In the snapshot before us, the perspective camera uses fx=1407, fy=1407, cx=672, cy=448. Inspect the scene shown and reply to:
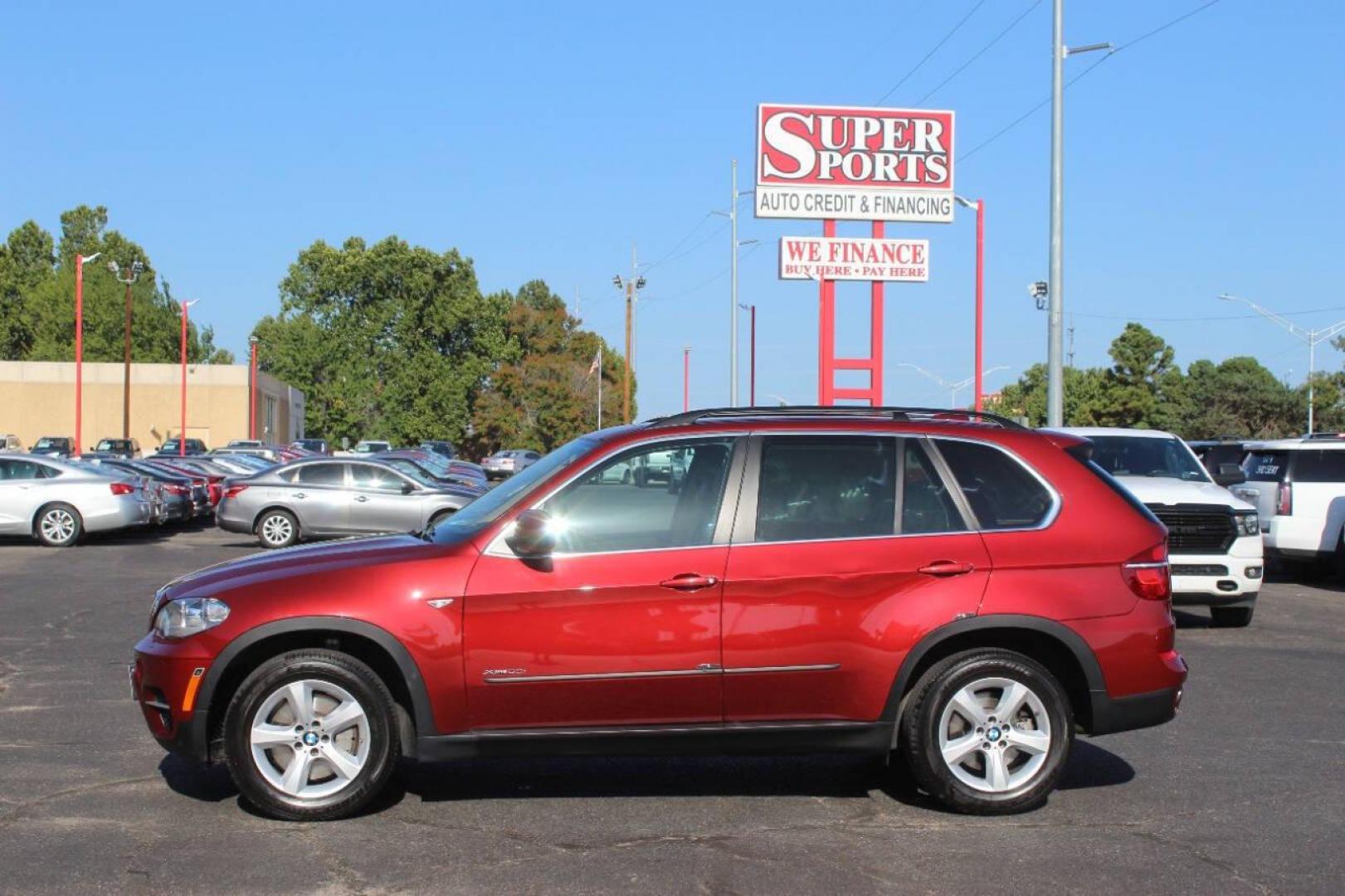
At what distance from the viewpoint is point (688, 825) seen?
620 cm

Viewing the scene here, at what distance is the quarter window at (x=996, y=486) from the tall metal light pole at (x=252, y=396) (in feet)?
208

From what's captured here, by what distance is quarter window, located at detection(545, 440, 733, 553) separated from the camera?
6254 mm

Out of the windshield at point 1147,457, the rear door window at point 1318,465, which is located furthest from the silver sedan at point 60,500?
the rear door window at point 1318,465

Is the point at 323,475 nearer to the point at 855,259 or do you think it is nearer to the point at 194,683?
the point at 855,259

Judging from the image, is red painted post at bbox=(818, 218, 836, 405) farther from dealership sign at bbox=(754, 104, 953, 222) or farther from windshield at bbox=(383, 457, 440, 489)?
windshield at bbox=(383, 457, 440, 489)

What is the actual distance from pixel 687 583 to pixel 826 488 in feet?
2.71

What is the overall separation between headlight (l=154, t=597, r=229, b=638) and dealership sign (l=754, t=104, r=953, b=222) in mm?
27856

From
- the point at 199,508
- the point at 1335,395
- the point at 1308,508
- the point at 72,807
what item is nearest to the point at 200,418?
the point at 199,508

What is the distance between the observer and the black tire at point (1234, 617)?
13594 millimetres

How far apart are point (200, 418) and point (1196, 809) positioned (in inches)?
2986

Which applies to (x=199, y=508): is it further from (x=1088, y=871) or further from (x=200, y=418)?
(x=200, y=418)

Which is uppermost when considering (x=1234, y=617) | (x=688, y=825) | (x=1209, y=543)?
(x=1209, y=543)

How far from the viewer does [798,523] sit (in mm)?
6344

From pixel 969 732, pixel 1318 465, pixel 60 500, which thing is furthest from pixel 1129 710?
pixel 60 500
